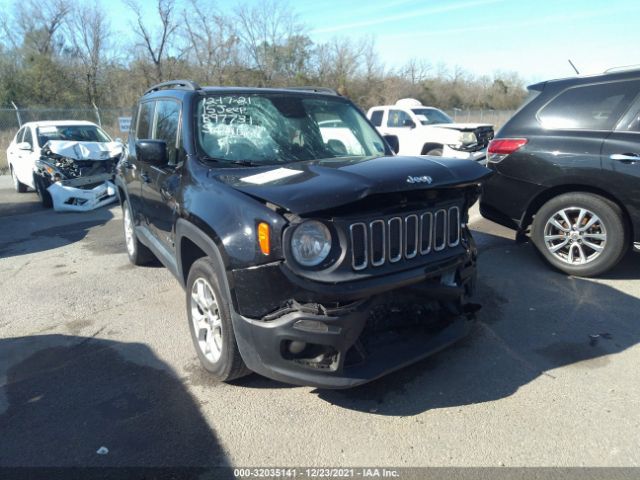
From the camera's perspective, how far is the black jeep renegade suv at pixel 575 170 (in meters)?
4.33

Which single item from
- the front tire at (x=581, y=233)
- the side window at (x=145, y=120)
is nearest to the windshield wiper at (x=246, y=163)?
the side window at (x=145, y=120)

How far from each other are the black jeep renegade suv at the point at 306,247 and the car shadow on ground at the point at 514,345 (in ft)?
1.21

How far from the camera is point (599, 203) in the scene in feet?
14.6

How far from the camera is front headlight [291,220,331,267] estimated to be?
7.95ft

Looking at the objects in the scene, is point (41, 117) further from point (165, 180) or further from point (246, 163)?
point (246, 163)

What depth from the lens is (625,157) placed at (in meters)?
4.24

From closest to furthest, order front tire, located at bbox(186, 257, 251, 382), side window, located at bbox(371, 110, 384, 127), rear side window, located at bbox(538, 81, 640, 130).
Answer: front tire, located at bbox(186, 257, 251, 382)
rear side window, located at bbox(538, 81, 640, 130)
side window, located at bbox(371, 110, 384, 127)

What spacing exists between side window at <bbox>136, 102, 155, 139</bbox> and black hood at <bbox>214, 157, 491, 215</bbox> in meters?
2.04

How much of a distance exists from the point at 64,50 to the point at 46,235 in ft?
104

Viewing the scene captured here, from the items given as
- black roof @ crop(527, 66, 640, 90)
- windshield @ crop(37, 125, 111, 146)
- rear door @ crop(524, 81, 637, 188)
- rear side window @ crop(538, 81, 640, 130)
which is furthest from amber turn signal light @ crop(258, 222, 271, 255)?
windshield @ crop(37, 125, 111, 146)

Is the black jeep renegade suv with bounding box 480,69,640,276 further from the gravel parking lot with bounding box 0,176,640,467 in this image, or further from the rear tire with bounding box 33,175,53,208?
the rear tire with bounding box 33,175,53,208

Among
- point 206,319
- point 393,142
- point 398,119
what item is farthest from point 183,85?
point 398,119

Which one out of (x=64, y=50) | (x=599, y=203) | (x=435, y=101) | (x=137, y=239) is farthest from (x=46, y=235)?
(x=435, y=101)

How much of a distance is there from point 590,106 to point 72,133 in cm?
1048
